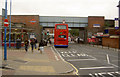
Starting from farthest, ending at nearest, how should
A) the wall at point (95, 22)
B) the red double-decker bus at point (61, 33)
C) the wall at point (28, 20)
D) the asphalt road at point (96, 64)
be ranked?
1. the wall at point (95, 22)
2. the wall at point (28, 20)
3. the red double-decker bus at point (61, 33)
4. the asphalt road at point (96, 64)

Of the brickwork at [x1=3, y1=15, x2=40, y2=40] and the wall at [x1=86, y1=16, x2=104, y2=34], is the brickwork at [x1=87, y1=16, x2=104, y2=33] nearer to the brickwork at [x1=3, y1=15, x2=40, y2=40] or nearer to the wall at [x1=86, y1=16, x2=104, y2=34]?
the wall at [x1=86, y1=16, x2=104, y2=34]

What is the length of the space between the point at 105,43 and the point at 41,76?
124 feet

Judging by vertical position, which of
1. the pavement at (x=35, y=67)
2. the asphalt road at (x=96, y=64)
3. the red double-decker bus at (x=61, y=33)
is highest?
the red double-decker bus at (x=61, y=33)

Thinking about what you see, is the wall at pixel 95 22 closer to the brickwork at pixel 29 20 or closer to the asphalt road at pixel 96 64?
the brickwork at pixel 29 20

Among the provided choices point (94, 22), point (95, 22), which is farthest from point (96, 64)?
point (95, 22)

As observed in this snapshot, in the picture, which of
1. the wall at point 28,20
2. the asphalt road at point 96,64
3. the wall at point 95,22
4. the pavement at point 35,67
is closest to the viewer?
the pavement at point 35,67

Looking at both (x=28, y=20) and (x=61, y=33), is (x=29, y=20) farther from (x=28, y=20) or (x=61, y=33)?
(x=61, y=33)

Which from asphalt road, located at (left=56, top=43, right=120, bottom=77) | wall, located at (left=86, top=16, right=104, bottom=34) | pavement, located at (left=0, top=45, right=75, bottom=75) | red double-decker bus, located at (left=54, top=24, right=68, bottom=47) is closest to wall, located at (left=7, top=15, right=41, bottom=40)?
wall, located at (left=86, top=16, right=104, bottom=34)

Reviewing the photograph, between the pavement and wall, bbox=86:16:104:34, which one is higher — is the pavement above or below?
below

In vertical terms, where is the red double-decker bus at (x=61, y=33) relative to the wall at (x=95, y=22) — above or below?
below

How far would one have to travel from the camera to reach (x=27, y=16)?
55094 mm

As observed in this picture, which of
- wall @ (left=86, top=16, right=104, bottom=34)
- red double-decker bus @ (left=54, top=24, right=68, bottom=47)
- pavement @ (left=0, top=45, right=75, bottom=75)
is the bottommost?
pavement @ (left=0, top=45, right=75, bottom=75)

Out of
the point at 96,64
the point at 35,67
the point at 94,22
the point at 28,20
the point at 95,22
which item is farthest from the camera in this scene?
the point at 95,22

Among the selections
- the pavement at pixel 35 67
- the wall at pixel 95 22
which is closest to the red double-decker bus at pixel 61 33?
the pavement at pixel 35 67
